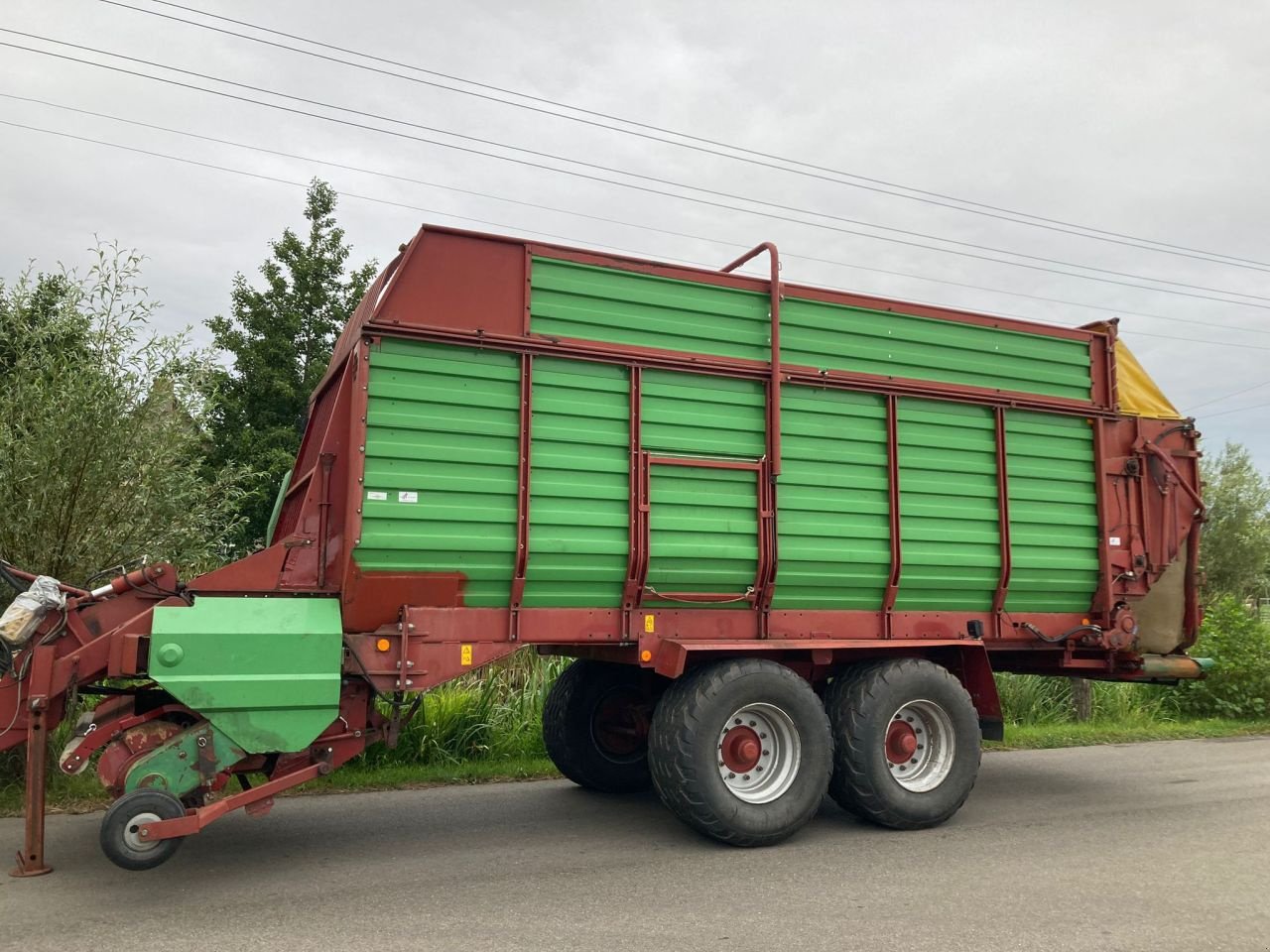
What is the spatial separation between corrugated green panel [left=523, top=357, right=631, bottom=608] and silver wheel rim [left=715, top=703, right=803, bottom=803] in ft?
3.54

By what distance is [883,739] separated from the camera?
6.42 meters

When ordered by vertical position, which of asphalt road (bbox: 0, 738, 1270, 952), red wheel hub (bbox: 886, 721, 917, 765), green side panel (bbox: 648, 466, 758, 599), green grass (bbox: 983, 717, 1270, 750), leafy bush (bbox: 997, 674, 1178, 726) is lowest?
green grass (bbox: 983, 717, 1270, 750)

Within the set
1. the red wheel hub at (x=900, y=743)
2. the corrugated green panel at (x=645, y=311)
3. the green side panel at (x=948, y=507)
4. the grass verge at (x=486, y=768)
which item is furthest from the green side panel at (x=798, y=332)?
the grass verge at (x=486, y=768)

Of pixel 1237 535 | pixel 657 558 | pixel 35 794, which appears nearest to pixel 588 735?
pixel 657 558

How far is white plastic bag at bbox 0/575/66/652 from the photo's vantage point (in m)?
5.12

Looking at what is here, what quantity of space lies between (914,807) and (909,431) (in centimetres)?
247

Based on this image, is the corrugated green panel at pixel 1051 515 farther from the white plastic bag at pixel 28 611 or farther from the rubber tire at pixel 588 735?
the white plastic bag at pixel 28 611

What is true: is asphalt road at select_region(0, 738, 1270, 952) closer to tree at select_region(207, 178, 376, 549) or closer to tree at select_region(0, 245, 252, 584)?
tree at select_region(0, 245, 252, 584)

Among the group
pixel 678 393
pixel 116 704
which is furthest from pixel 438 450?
pixel 116 704

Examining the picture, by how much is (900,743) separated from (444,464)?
3.45 meters

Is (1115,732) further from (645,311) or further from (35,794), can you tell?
(35,794)

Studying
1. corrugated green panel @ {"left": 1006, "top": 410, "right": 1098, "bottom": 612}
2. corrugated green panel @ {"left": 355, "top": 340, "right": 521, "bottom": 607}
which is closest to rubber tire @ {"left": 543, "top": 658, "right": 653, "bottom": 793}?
corrugated green panel @ {"left": 355, "top": 340, "right": 521, "bottom": 607}

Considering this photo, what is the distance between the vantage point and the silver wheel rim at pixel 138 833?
4754 millimetres

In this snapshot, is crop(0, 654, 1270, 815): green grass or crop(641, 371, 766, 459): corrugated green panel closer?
crop(641, 371, 766, 459): corrugated green panel
